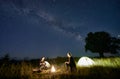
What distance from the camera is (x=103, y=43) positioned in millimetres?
47625

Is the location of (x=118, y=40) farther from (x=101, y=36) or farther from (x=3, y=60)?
(x=3, y=60)

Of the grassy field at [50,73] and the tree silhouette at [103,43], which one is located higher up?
the tree silhouette at [103,43]

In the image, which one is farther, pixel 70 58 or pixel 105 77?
pixel 70 58

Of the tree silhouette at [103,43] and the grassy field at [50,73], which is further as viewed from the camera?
the tree silhouette at [103,43]

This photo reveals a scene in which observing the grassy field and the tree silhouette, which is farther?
the tree silhouette

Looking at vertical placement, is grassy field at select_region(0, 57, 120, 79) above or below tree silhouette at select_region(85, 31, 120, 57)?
below

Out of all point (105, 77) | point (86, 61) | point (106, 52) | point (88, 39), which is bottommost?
point (105, 77)

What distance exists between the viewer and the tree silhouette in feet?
157

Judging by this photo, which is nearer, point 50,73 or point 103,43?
point 50,73

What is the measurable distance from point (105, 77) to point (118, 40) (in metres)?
39.9

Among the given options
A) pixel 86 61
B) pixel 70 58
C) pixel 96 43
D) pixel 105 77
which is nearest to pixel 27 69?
pixel 70 58

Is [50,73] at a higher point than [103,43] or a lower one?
lower

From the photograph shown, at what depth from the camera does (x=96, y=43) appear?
48.1m

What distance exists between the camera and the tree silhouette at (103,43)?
47787mm
